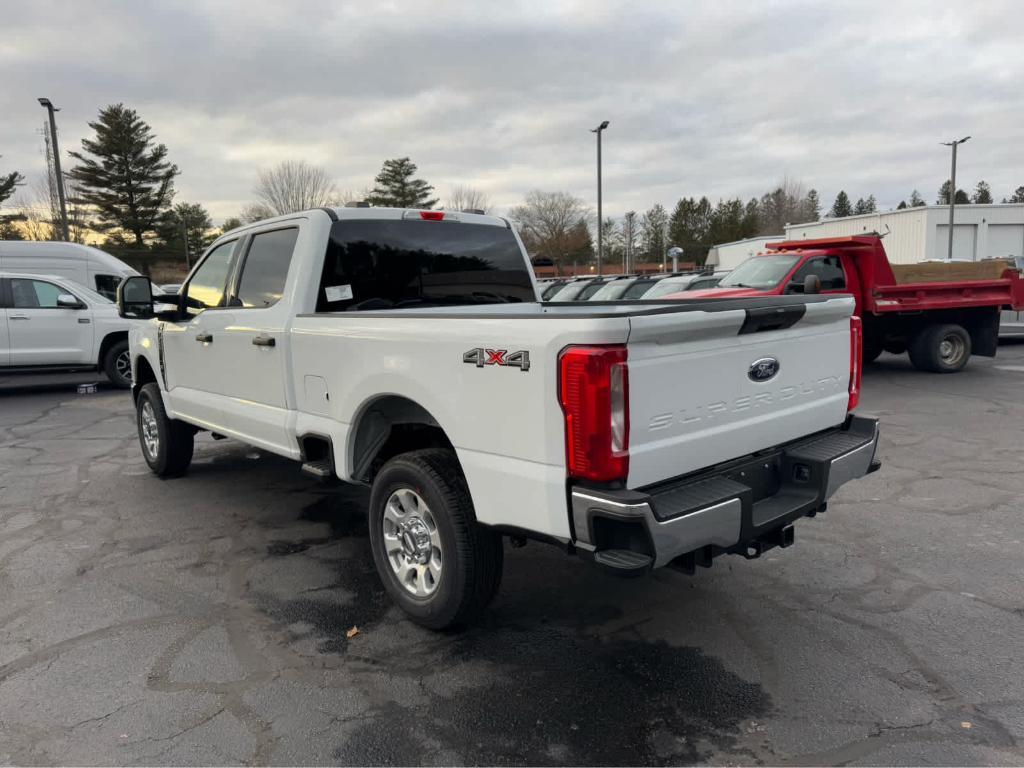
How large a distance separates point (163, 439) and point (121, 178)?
60483 mm

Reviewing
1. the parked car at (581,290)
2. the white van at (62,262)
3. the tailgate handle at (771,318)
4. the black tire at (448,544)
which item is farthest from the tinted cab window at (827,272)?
the white van at (62,262)

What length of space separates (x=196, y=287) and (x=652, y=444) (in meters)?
4.20

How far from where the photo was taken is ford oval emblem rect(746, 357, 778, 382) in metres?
3.17

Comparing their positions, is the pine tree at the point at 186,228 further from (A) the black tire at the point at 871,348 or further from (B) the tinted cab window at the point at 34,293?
(A) the black tire at the point at 871,348

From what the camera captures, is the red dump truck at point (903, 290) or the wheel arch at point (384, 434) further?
the red dump truck at point (903, 290)

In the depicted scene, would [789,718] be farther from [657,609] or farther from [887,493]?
[887,493]

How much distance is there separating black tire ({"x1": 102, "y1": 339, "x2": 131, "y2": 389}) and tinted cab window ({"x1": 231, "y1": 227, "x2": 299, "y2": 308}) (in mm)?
8918

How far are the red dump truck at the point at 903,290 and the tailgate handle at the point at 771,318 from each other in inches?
270

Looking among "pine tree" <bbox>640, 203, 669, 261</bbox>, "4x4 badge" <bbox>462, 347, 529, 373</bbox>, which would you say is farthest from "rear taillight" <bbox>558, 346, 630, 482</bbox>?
"pine tree" <bbox>640, 203, 669, 261</bbox>

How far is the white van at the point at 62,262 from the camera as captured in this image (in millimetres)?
17312

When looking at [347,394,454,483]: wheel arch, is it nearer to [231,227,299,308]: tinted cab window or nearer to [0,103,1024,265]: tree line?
[231,227,299,308]: tinted cab window

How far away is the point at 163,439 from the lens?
20.4 ft

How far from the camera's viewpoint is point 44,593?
4.06 m

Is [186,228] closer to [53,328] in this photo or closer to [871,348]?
[53,328]
